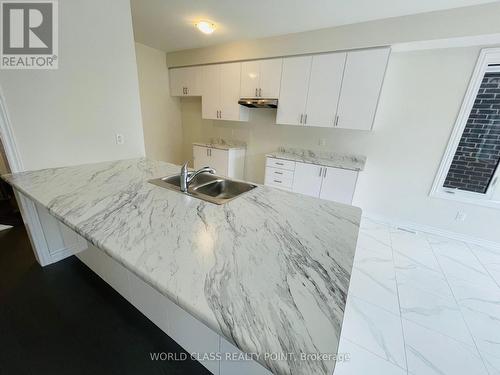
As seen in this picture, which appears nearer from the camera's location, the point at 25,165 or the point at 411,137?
the point at 25,165

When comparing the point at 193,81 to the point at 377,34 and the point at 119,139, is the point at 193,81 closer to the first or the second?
the point at 119,139

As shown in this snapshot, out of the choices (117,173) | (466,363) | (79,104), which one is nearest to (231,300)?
(117,173)

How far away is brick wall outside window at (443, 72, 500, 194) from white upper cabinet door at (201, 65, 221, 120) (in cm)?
352

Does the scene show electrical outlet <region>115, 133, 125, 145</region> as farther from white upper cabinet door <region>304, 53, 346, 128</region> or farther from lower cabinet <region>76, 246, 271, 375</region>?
white upper cabinet door <region>304, 53, 346, 128</region>

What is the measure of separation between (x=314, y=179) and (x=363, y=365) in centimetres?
212

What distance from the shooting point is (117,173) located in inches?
66.5

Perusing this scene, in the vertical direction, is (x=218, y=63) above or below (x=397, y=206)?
above

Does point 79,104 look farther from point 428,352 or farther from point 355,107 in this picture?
point 428,352

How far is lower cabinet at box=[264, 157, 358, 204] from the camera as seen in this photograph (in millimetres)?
2781

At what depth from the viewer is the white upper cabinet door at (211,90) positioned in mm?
3568

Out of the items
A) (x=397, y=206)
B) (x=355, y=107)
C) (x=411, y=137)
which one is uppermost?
(x=355, y=107)

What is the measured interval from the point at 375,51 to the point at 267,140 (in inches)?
75.3

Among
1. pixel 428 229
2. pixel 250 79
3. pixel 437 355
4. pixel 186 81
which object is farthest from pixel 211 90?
pixel 437 355

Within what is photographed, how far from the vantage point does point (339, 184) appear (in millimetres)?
2824
